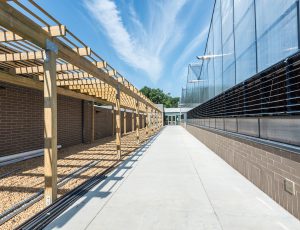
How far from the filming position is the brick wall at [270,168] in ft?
10.8

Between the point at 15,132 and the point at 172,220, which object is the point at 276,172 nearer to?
the point at 172,220

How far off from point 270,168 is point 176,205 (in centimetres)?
175

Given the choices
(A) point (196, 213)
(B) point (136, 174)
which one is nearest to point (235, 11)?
(B) point (136, 174)

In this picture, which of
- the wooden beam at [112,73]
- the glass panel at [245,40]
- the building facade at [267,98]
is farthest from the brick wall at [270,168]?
the wooden beam at [112,73]

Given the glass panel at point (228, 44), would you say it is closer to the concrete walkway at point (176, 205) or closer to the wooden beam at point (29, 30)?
the concrete walkway at point (176, 205)

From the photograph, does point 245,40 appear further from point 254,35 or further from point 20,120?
point 20,120

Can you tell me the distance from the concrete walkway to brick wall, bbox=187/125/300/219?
0.14 m

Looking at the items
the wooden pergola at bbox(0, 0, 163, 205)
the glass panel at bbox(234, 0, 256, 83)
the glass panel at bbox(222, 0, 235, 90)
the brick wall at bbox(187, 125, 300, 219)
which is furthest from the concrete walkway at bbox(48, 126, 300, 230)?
the glass panel at bbox(222, 0, 235, 90)

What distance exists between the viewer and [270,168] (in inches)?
160

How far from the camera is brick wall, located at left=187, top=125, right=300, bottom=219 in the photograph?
330 cm

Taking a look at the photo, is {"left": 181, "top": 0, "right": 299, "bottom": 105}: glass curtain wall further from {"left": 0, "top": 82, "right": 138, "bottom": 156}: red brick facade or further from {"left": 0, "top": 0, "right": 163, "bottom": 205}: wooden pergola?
{"left": 0, "top": 82, "right": 138, "bottom": 156}: red brick facade

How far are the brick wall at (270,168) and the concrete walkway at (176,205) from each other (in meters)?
0.14

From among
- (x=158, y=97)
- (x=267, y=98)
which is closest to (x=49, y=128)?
(x=267, y=98)

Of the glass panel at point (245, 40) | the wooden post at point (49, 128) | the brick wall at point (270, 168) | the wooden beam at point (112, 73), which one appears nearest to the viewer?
the brick wall at point (270, 168)
